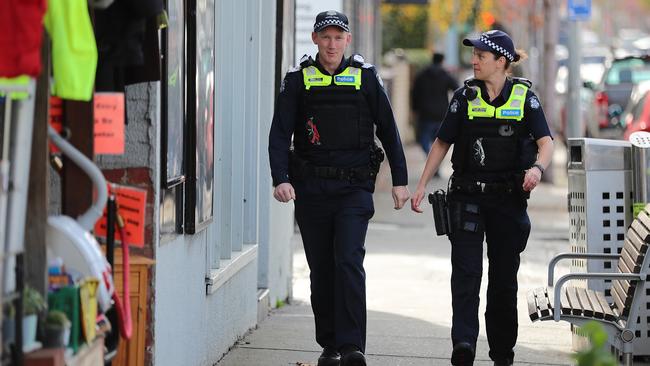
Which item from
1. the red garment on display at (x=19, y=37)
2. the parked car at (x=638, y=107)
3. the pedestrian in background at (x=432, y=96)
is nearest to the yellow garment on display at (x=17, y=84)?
the red garment on display at (x=19, y=37)

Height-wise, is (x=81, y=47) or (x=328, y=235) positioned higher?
(x=81, y=47)

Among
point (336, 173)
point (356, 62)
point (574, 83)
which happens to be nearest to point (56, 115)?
point (336, 173)

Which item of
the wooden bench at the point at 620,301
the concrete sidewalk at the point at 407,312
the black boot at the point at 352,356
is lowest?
the concrete sidewalk at the point at 407,312

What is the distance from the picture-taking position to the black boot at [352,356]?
7328 mm

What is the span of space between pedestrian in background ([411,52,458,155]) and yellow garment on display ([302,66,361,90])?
51.5 ft

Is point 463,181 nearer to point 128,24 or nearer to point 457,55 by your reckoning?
point 128,24

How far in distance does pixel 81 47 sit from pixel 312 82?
9.57 feet

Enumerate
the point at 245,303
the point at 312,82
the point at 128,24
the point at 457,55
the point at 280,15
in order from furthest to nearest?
the point at 457,55
the point at 280,15
the point at 245,303
the point at 312,82
the point at 128,24

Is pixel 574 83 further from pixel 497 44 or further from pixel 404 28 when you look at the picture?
pixel 404 28

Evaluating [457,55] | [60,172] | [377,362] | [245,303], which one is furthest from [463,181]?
[457,55]

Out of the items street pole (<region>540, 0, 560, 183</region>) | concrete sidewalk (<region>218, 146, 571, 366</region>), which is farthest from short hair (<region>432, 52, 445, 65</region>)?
concrete sidewalk (<region>218, 146, 571, 366</region>)

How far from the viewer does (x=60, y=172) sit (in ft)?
17.0

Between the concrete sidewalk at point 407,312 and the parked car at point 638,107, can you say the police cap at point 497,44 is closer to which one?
the concrete sidewalk at point 407,312

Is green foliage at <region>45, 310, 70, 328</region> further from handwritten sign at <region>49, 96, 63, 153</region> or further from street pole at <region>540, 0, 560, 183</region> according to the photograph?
street pole at <region>540, 0, 560, 183</region>
